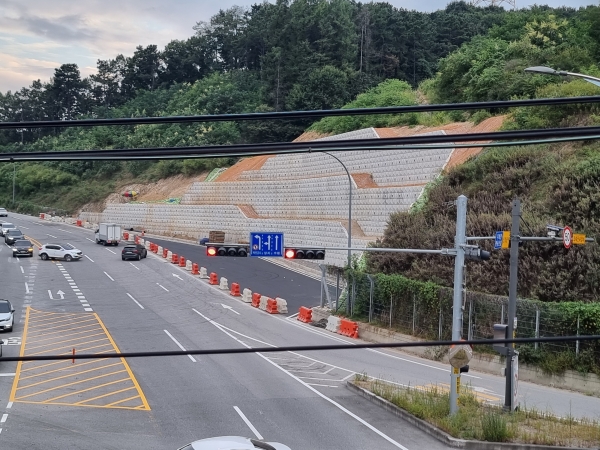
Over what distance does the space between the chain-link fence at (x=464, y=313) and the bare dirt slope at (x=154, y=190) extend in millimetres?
53384

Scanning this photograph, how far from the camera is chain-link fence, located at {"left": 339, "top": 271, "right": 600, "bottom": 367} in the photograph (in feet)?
73.3

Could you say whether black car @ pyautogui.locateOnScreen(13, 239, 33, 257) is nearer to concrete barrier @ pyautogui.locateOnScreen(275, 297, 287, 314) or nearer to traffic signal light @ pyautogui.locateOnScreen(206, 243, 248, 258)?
concrete barrier @ pyautogui.locateOnScreen(275, 297, 287, 314)

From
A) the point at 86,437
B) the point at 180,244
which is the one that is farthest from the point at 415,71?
the point at 86,437

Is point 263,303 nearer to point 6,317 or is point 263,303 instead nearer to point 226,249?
point 6,317

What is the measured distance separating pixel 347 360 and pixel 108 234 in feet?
132

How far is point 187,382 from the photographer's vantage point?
2084 centimetres

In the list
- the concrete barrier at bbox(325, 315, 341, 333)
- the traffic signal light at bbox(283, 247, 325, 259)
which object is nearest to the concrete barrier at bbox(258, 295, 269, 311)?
the concrete barrier at bbox(325, 315, 341, 333)

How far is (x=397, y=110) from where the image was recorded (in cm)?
690

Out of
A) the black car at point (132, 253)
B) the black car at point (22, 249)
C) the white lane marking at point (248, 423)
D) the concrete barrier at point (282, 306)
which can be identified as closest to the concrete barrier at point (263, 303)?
the concrete barrier at point (282, 306)

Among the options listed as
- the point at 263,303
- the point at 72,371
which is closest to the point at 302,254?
the point at 72,371

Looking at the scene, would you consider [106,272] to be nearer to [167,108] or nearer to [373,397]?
[373,397]

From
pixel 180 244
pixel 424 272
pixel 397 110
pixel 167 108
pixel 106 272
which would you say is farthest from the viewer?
pixel 167 108

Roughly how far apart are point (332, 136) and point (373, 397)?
172ft

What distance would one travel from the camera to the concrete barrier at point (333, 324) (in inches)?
1214
